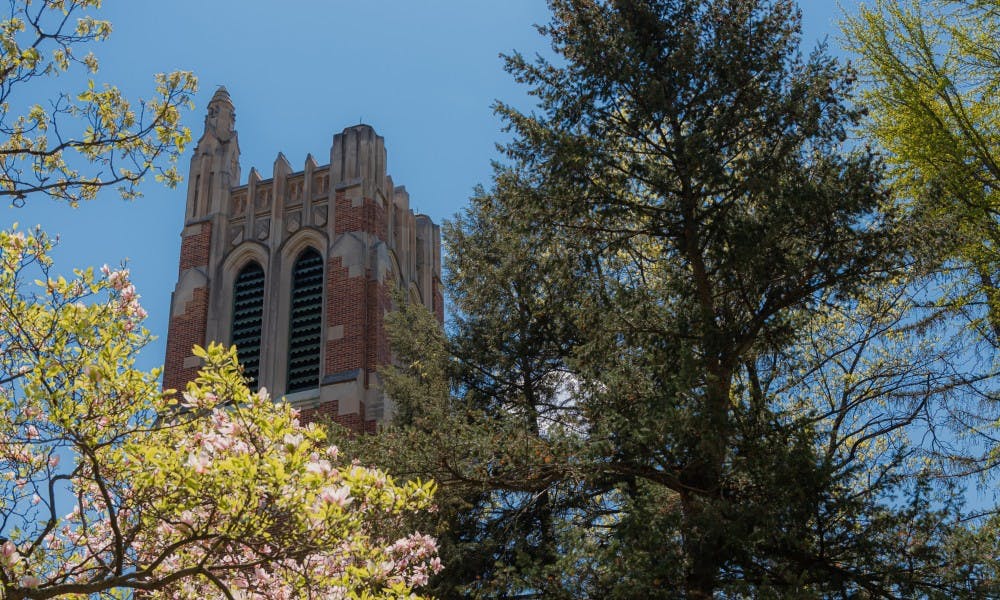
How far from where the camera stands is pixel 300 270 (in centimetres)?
2567

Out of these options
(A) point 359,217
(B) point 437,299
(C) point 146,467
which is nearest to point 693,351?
(C) point 146,467

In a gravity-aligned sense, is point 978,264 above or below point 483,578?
above

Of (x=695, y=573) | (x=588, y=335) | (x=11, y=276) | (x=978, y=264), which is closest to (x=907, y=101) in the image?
(x=978, y=264)

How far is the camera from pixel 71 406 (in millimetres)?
7012

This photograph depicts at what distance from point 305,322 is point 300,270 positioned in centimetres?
164

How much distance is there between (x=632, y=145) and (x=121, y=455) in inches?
286

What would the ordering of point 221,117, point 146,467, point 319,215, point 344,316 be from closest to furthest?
point 146,467 → point 344,316 → point 319,215 → point 221,117

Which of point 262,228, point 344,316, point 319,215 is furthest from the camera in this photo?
point 262,228

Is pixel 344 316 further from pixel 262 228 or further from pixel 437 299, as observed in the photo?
pixel 437 299

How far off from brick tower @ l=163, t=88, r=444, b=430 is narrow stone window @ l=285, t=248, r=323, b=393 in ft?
0.09

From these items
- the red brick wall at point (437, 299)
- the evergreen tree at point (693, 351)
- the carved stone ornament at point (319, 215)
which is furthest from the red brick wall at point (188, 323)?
the evergreen tree at point (693, 351)

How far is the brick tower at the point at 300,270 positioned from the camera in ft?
76.5

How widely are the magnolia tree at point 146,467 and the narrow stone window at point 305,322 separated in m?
15.3

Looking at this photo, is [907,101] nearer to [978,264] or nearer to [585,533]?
[978,264]
